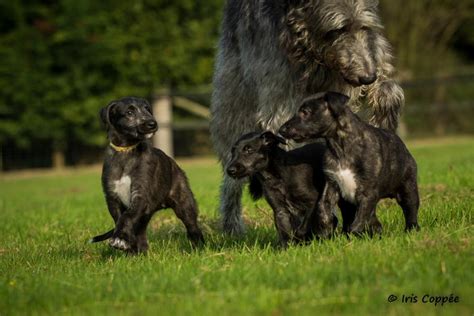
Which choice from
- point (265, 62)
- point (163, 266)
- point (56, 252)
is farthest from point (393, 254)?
point (56, 252)

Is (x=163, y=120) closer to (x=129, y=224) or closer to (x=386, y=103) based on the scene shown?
(x=386, y=103)

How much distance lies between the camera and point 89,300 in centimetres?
491

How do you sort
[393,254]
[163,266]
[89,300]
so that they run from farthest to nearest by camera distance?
[163,266]
[393,254]
[89,300]

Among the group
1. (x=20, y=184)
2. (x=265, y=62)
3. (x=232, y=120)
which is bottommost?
(x=20, y=184)

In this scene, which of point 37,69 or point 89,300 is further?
point 37,69

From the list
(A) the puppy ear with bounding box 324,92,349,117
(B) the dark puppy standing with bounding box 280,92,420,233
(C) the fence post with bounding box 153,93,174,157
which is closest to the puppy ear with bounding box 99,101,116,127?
(B) the dark puppy standing with bounding box 280,92,420,233

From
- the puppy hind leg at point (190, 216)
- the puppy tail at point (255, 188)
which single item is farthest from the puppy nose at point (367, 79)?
the puppy hind leg at point (190, 216)

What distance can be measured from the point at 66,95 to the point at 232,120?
1547cm

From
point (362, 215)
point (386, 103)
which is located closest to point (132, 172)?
point (362, 215)

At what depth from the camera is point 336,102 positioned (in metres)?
6.36

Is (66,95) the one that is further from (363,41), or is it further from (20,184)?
(363,41)

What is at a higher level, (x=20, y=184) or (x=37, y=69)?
(x=37, y=69)

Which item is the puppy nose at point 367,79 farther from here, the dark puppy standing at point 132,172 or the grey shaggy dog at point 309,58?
the dark puppy standing at point 132,172

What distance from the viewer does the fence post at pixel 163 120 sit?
80.8ft
